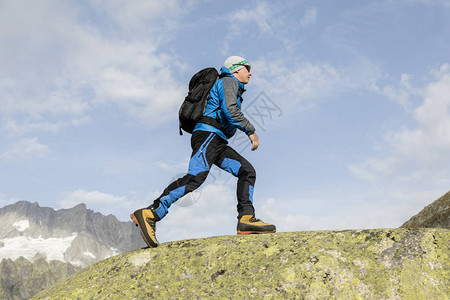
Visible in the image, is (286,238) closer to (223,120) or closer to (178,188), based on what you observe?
(178,188)

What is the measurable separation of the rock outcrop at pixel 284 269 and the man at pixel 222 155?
3.45ft

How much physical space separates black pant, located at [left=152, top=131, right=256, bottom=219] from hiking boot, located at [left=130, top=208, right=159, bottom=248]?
0.13 meters

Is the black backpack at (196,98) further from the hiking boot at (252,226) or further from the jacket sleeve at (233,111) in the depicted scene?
the hiking boot at (252,226)

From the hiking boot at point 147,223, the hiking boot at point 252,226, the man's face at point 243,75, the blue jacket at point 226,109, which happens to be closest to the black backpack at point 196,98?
the blue jacket at point 226,109

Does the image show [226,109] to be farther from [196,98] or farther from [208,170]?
[208,170]

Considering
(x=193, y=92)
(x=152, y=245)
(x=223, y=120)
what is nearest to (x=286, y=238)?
(x=152, y=245)

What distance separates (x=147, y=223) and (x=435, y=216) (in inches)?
275

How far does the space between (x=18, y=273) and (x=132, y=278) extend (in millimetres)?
225605

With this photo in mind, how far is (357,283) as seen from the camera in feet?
14.4

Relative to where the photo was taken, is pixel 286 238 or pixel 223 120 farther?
pixel 223 120

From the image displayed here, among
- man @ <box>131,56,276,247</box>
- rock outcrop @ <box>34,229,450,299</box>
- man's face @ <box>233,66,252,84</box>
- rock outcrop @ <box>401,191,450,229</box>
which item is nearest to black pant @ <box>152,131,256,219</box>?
man @ <box>131,56,276,247</box>

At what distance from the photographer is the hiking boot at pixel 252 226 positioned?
6902mm

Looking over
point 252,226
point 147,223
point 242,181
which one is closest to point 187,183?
point 147,223

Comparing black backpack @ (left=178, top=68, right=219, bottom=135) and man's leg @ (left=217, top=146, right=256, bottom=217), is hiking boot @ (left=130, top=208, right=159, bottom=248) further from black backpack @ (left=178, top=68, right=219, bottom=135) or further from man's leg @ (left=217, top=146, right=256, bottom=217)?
black backpack @ (left=178, top=68, right=219, bottom=135)
